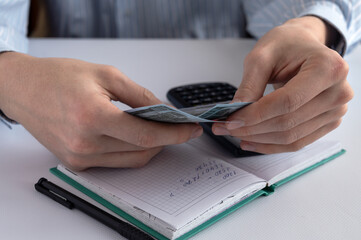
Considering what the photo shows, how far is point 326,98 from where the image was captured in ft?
1.53

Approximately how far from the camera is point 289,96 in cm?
43

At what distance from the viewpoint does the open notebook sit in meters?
0.38

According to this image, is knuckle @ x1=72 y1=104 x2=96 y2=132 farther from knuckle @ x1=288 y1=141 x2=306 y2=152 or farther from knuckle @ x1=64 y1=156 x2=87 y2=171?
knuckle @ x1=288 y1=141 x2=306 y2=152

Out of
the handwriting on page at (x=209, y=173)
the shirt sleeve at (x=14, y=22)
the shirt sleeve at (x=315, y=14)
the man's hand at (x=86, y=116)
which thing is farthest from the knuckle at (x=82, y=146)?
the shirt sleeve at (x=315, y=14)

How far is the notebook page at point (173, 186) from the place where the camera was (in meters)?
0.38

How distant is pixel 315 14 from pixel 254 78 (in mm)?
302

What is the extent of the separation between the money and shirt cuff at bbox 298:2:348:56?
37 cm

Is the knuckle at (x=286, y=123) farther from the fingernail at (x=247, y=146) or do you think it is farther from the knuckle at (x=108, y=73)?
the knuckle at (x=108, y=73)

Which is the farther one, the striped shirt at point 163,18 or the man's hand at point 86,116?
the striped shirt at point 163,18

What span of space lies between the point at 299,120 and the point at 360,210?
12 cm

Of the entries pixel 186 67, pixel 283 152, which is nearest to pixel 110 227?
pixel 283 152

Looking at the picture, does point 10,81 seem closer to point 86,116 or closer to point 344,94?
point 86,116

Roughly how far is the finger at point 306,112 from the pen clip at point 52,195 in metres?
0.20

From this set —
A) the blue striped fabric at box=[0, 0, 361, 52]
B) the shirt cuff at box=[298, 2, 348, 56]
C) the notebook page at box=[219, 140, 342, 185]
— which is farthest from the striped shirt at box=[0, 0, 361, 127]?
the notebook page at box=[219, 140, 342, 185]
